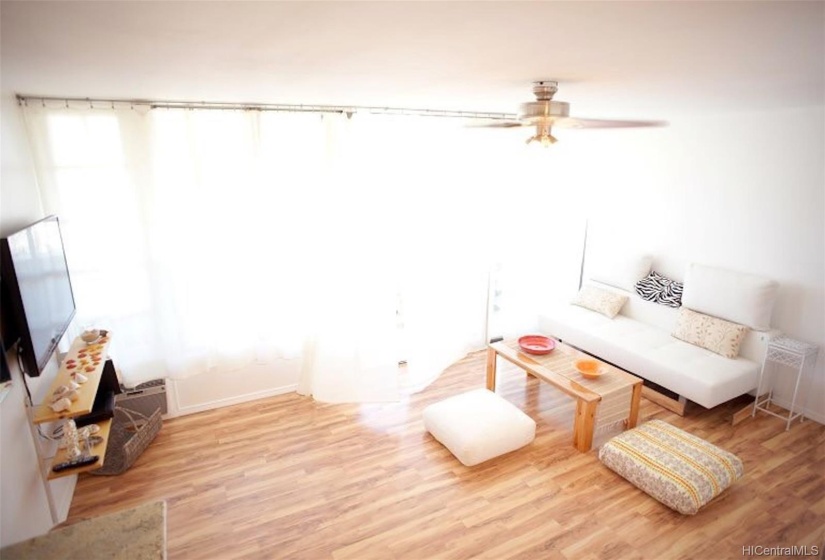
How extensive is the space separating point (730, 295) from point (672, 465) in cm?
171

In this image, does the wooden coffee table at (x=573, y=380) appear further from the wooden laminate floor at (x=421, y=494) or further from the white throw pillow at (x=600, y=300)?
the white throw pillow at (x=600, y=300)

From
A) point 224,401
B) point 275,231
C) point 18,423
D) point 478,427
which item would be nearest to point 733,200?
point 478,427

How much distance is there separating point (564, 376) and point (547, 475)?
752 mm

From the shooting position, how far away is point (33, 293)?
202 centimetres

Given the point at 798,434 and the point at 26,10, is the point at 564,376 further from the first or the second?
the point at 26,10

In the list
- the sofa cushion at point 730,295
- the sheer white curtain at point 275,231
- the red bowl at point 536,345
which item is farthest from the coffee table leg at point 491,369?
the sofa cushion at point 730,295

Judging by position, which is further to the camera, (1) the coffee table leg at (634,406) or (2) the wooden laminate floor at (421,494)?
(1) the coffee table leg at (634,406)

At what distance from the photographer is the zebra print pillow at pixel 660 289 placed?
13.5ft

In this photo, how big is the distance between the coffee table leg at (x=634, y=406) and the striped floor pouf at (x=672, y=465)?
282 mm

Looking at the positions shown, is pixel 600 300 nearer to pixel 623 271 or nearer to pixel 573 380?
pixel 623 271

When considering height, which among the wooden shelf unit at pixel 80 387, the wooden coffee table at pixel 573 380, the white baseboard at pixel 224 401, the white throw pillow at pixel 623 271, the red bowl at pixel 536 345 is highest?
the white throw pillow at pixel 623 271

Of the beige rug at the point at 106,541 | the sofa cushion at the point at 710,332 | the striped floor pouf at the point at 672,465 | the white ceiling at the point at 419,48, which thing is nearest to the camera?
the white ceiling at the point at 419,48

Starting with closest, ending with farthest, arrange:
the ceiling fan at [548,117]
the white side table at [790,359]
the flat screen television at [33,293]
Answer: the flat screen television at [33,293] < the ceiling fan at [548,117] < the white side table at [790,359]

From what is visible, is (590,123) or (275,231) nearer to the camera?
(590,123)
